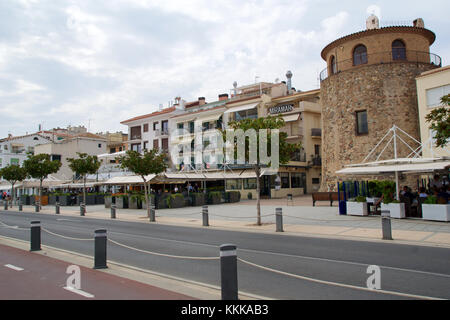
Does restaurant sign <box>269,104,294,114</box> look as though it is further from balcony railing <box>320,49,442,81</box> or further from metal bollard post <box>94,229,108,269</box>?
metal bollard post <box>94,229,108,269</box>

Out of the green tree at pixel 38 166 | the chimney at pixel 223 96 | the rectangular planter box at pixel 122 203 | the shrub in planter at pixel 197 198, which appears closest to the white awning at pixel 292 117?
the chimney at pixel 223 96

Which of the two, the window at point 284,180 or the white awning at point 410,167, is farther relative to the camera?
the window at point 284,180

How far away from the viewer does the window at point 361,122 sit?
2684 centimetres

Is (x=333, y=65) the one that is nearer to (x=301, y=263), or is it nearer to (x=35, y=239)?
(x=301, y=263)

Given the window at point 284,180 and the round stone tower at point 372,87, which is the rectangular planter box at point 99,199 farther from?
the round stone tower at point 372,87

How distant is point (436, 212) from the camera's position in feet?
46.3

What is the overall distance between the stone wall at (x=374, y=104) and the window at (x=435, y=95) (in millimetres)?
1485

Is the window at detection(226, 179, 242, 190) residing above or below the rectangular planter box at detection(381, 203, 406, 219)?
above

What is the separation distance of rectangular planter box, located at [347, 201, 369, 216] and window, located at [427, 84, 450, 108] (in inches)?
466

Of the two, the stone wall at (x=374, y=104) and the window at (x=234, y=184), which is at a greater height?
the stone wall at (x=374, y=104)

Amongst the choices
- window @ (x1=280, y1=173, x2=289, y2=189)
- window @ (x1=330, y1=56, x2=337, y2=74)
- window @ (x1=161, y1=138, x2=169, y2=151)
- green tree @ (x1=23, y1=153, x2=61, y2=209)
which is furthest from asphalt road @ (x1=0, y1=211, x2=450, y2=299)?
window @ (x1=161, y1=138, x2=169, y2=151)

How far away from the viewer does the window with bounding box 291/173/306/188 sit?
39.5m

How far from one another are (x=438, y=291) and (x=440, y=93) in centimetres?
2246

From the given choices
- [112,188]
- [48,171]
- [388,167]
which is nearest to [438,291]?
[388,167]
